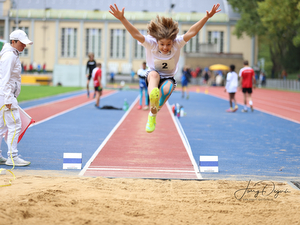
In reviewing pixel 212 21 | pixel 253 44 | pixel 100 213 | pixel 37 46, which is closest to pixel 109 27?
pixel 37 46

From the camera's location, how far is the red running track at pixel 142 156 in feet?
21.8

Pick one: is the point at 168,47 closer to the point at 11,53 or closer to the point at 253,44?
the point at 11,53

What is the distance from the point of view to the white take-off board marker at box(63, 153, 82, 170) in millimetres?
6723

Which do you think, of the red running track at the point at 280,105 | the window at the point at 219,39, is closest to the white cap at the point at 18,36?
the red running track at the point at 280,105

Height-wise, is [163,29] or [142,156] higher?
[163,29]

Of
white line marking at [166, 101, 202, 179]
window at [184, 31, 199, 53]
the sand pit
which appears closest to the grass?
white line marking at [166, 101, 202, 179]

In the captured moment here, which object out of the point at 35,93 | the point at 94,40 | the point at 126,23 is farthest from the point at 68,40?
the point at 126,23

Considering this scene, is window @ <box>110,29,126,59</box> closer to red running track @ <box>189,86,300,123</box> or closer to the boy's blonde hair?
red running track @ <box>189,86,300,123</box>

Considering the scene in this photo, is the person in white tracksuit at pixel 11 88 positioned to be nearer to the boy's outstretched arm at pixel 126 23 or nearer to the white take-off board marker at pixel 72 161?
the white take-off board marker at pixel 72 161

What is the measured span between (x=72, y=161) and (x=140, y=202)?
83.2 inches

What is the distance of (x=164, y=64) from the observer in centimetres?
645

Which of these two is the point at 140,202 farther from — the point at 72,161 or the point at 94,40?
the point at 94,40

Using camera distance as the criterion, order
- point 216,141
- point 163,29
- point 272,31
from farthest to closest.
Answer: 1. point 272,31
2. point 216,141
3. point 163,29

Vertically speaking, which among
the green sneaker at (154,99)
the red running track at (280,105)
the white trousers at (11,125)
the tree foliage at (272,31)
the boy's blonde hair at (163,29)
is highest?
the tree foliage at (272,31)
